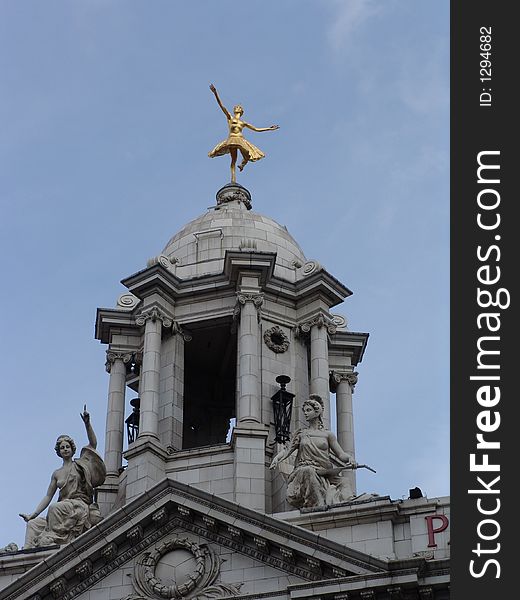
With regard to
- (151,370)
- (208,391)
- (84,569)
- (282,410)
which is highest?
(208,391)

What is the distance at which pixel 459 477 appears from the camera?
32094mm

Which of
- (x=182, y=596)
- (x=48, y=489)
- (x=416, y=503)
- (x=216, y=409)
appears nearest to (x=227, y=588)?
(x=182, y=596)

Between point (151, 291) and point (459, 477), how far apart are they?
24.3 metres

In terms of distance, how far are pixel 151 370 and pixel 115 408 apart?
3.28 meters

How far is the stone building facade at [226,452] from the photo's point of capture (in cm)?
4219

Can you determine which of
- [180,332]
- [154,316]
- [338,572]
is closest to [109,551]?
[338,572]

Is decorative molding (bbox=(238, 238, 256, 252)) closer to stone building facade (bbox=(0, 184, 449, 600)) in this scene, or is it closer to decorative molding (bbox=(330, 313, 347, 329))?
stone building facade (bbox=(0, 184, 449, 600))

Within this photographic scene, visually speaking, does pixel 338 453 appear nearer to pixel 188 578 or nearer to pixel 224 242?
pixel 188 578

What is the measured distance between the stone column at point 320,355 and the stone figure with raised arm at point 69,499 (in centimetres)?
748

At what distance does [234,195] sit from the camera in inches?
2410

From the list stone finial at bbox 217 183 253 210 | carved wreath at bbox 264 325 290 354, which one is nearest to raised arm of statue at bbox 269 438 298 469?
carved wreath at bbox 264 325 290 354

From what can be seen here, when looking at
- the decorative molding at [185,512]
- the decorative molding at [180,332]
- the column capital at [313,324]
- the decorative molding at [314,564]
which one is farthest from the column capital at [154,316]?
the decorative molding at [314,564]

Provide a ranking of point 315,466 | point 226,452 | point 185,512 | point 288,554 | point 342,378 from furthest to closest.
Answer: point 342,378 → point 226,452 → point 315,466 → point 185,512 → point 288,554

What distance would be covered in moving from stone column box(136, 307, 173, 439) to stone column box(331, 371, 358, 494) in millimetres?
6630
